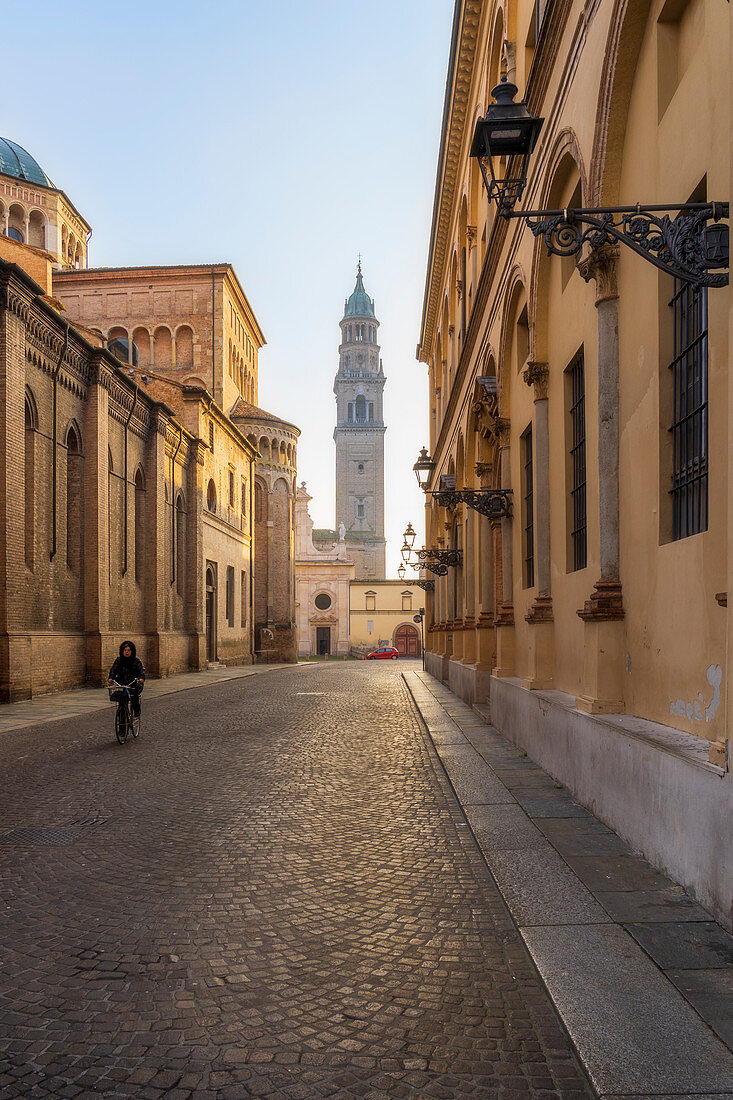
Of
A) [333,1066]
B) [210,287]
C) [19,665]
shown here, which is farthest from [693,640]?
[210,287]

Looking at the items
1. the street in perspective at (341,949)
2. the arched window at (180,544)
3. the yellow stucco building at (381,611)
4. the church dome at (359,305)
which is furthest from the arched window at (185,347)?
the church dome at (359,305)

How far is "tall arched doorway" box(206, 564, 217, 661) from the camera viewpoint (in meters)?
34.8

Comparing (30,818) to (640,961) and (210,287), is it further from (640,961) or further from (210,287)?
(210,287)

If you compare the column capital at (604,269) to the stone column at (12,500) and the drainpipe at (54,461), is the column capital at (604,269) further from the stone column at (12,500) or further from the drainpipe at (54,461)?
the drainpipe at (54,461)

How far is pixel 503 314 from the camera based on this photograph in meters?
13.0

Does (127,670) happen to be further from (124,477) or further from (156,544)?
(156,544)

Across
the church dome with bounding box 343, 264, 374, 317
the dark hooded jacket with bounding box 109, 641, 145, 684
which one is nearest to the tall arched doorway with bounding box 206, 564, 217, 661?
the dark hooded jacket with bounding box 109, 641, 145, 684

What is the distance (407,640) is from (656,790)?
232 ft

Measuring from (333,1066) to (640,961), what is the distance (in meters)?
1.46

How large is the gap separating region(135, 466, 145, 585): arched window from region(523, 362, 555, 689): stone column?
1838cm

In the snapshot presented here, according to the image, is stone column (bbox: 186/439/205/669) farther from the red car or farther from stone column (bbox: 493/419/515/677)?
the red car

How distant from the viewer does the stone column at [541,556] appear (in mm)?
9594

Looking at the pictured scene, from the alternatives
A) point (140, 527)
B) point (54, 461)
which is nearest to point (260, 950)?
point (54, 461)

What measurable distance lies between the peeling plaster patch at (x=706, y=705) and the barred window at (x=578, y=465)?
3.03 m
